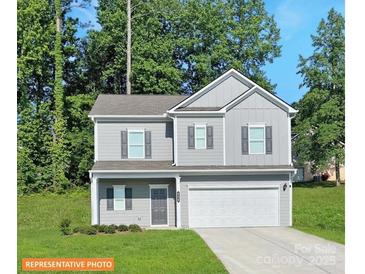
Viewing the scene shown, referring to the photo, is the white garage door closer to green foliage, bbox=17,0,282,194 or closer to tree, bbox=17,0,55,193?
green foliage, bbox=17,0,282,194

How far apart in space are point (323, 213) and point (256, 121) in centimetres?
343

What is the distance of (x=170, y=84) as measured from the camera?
14492mm

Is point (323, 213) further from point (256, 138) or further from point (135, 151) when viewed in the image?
point (135, 151)

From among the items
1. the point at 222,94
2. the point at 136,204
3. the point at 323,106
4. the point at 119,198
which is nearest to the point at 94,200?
the point at 119,198

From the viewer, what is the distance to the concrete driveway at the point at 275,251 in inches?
320

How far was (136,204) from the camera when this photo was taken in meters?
15.6

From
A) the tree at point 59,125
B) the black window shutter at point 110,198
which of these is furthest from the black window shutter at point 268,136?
the tree at point 59,125

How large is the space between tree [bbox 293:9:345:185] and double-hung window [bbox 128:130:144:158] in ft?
23.7

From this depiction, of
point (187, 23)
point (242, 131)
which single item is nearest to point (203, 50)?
point (187, 23)

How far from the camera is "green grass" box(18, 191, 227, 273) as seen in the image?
8.63m

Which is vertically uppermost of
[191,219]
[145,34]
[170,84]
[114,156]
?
[145,34]

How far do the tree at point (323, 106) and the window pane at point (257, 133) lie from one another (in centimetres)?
477

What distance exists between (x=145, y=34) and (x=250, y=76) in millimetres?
3324
